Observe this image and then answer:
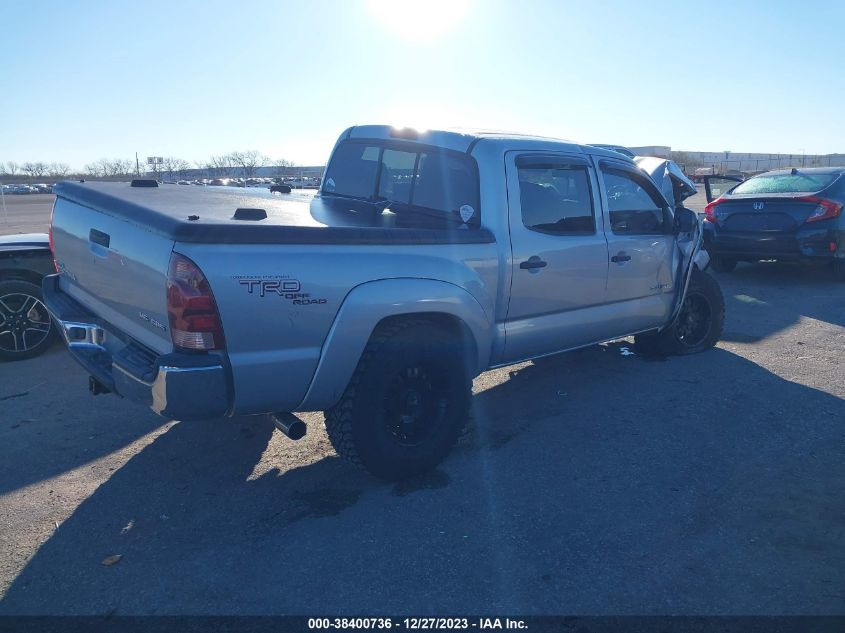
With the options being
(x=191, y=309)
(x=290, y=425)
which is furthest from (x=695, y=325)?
(x=191, y=309)

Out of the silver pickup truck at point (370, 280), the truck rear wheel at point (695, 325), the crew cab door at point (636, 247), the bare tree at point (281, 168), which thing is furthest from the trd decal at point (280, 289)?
the bare tree at point (281, 168)

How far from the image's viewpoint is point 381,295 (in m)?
3.62

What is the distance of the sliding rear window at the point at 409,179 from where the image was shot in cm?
447

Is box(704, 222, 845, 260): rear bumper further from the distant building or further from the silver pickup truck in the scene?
the distant building

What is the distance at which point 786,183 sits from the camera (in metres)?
10.3

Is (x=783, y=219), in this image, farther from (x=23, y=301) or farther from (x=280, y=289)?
(x=23, y=301)

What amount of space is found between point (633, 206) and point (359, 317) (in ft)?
9.86

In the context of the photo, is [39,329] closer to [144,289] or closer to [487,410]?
[144,289]

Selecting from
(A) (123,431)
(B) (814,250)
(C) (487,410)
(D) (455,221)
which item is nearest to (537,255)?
(D) (455,221)

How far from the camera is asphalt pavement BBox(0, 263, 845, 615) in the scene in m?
3.02

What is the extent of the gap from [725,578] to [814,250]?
7787 millimetres

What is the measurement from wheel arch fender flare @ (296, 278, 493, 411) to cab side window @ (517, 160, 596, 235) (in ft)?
3.49

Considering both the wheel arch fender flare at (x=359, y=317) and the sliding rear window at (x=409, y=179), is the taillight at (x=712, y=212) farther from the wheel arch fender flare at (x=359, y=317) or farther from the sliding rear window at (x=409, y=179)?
the wheel arch fender flare at (x=359, y=317)

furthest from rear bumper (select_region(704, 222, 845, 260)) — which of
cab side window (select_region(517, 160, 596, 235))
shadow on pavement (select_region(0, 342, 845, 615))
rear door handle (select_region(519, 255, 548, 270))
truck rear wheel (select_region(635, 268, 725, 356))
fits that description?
rear door handle (select_region(519, 255, 548, 270))
